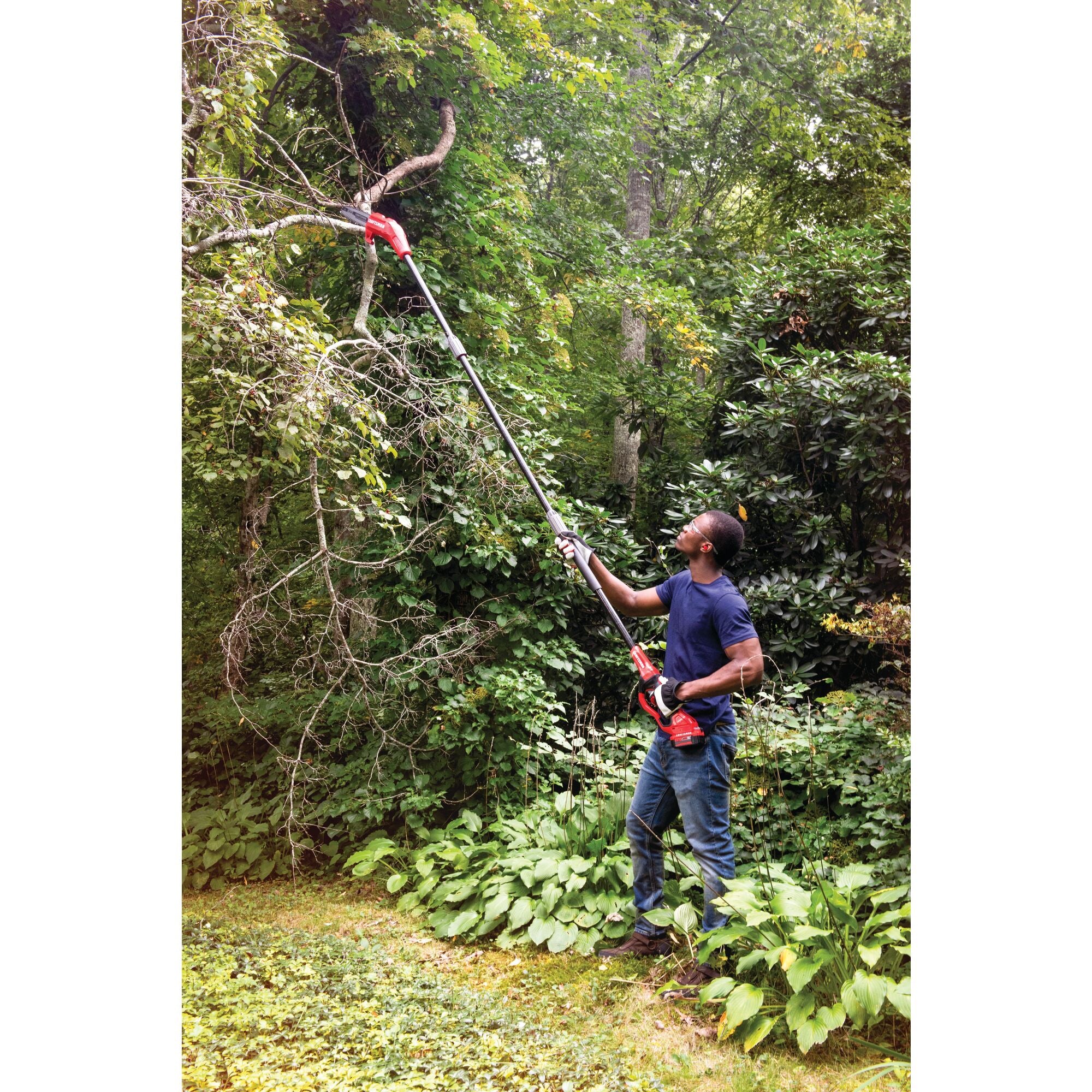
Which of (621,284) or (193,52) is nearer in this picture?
(193,52)

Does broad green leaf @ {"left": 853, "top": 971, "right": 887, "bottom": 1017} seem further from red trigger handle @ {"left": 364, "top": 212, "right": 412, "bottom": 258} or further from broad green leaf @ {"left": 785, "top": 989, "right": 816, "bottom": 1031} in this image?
red trigger handle @ {"left": 364, "top": 212, "right": 412, "bottom": 258}

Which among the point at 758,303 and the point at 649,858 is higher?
the point at 758,303

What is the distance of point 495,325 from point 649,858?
8.91ft

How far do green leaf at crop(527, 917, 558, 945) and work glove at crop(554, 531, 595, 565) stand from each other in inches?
49.5

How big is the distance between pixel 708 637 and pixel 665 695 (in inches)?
8.8

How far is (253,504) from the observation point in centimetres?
400

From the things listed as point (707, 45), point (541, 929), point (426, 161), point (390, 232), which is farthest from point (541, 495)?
point (707, 45)

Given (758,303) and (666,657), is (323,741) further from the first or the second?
(758,303)

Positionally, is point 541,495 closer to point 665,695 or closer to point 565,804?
point 665,695

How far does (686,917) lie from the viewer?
2.40m

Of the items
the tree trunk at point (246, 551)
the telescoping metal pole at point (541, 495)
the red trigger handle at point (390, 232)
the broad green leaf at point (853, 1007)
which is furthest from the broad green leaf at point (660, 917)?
the red trigger handle at point (390, 232)

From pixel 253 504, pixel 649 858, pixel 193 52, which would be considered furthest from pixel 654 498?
pixel 193 52

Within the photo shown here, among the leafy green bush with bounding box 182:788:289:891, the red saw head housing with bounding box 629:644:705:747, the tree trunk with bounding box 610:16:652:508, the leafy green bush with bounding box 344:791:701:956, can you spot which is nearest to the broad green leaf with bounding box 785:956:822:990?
the leafy green bush with bounding box 344:791:701:956

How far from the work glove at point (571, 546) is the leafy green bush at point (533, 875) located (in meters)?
1.00
